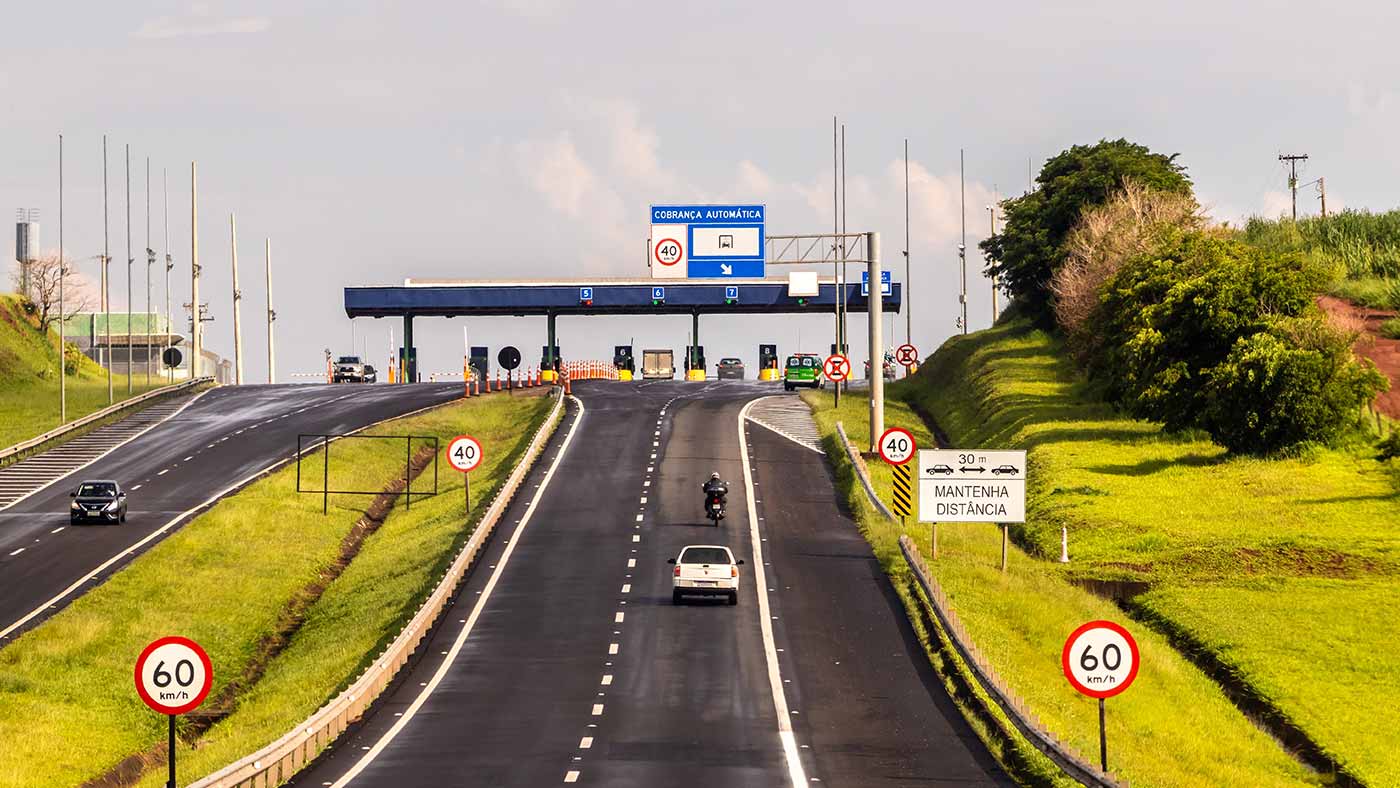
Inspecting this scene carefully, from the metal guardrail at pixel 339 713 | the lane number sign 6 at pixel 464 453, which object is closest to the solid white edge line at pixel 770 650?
the metal guardrail at pixel 339 713

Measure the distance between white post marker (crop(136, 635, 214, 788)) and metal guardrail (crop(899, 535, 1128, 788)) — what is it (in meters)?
11.6

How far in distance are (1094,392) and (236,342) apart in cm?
6559

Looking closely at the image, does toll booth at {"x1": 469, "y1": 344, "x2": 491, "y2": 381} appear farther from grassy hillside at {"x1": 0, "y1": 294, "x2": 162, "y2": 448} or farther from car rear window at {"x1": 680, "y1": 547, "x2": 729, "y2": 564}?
car rear window at {"x1": 680, "y1": 547, "x2": 729, "y2": 564}

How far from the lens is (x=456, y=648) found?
42.0 metres

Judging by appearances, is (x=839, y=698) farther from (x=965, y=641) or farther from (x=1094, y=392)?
(x=1094, y=392)

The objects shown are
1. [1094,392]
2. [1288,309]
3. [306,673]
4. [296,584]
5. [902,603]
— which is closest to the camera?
[306,673]

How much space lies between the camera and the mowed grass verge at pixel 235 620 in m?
40.0

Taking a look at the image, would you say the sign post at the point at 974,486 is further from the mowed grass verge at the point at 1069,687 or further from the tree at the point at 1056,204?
the tree at the point at 1056,204

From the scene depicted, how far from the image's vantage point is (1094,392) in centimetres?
9012

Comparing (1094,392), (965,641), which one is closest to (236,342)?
(1094,392)

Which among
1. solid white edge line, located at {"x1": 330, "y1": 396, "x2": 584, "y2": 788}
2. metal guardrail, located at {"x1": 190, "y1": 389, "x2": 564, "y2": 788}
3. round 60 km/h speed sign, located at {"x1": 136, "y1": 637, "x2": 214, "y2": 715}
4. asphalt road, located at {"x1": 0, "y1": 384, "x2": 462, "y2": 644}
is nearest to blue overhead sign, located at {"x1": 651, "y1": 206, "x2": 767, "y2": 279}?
solid white edge line, located at {"x1": 330, "y1": 396, "x2": 584, "y2": 788}

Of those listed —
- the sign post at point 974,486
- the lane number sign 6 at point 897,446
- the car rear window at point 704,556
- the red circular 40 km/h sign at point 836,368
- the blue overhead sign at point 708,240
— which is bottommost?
the car rear window at point 704,556

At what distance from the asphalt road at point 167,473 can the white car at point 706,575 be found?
17453mm

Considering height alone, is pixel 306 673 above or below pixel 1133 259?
below
